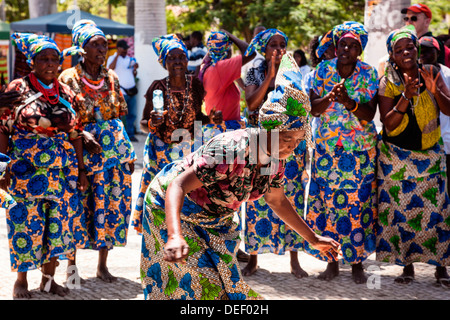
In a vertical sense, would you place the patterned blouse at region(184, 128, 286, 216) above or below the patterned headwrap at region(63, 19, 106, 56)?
below

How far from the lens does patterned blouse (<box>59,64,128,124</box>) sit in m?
5.67

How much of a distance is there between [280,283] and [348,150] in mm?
1326

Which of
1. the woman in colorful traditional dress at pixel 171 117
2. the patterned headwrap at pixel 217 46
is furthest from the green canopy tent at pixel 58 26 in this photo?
the woman in colorful traditional dress at pixel 171 117

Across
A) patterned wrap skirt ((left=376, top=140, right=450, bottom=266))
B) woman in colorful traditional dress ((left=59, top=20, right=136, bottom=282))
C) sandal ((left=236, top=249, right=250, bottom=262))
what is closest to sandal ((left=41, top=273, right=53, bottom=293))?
woman in colorful traditional dress ((left=59, top=20, right=136, bottom=282))

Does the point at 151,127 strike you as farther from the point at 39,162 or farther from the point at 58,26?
the point at 58,26

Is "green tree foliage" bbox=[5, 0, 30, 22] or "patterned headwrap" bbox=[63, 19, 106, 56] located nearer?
"patterned headwrap" bbox=[63, 19, 106, 56]

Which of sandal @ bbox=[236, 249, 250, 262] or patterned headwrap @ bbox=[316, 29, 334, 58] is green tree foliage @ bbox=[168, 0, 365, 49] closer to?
patterned headwrap @ bbox=[316, 29, 334, 58]

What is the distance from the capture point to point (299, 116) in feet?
11.3

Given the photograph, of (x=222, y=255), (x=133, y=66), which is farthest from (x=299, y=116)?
(x=133, y=66)

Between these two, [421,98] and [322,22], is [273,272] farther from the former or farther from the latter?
[322,22]

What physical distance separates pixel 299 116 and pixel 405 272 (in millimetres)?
2992

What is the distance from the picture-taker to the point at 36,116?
5102 mm

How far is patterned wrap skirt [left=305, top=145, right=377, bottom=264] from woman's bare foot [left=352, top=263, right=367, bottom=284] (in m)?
0.08

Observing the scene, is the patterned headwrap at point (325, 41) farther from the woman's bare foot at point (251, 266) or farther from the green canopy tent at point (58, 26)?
the green canopy tent at point (58, 26)
